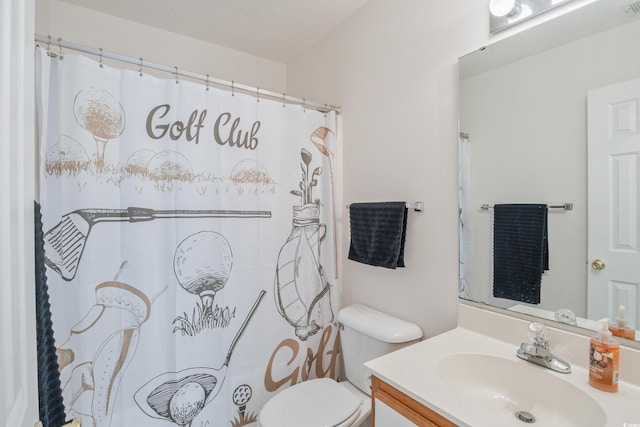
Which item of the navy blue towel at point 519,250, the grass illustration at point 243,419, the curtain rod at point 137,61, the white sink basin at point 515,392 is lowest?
the grass illustration at point 243,419

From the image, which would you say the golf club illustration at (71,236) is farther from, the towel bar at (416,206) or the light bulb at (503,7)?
the light bulb at (503,7)

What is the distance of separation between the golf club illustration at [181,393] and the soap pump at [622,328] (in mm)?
1528

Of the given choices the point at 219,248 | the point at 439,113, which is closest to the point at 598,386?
the point at 439,113

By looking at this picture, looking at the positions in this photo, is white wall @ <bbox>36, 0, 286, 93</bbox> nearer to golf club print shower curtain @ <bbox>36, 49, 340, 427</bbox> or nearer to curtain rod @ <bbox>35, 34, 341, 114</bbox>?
curtain rod @ <bbox>35, 34, 341, 114</bbox>

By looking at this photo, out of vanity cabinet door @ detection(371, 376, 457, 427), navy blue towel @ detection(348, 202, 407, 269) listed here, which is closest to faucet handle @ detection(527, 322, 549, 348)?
vanity cabinet door @ detection(371, 376, 457, 427)

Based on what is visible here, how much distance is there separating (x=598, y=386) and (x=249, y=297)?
137 cm

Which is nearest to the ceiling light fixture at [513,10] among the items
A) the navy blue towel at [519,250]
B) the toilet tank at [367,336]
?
the navy blue towel at [519,250]

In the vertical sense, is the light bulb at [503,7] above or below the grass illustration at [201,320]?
above

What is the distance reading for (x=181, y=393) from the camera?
1435 millimetres

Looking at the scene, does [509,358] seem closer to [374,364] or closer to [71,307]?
[374,364]

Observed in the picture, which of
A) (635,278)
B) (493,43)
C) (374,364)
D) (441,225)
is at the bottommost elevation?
(374,364)

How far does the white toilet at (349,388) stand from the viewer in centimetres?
130

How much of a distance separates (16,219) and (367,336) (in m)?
1.39

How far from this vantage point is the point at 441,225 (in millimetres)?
1373
